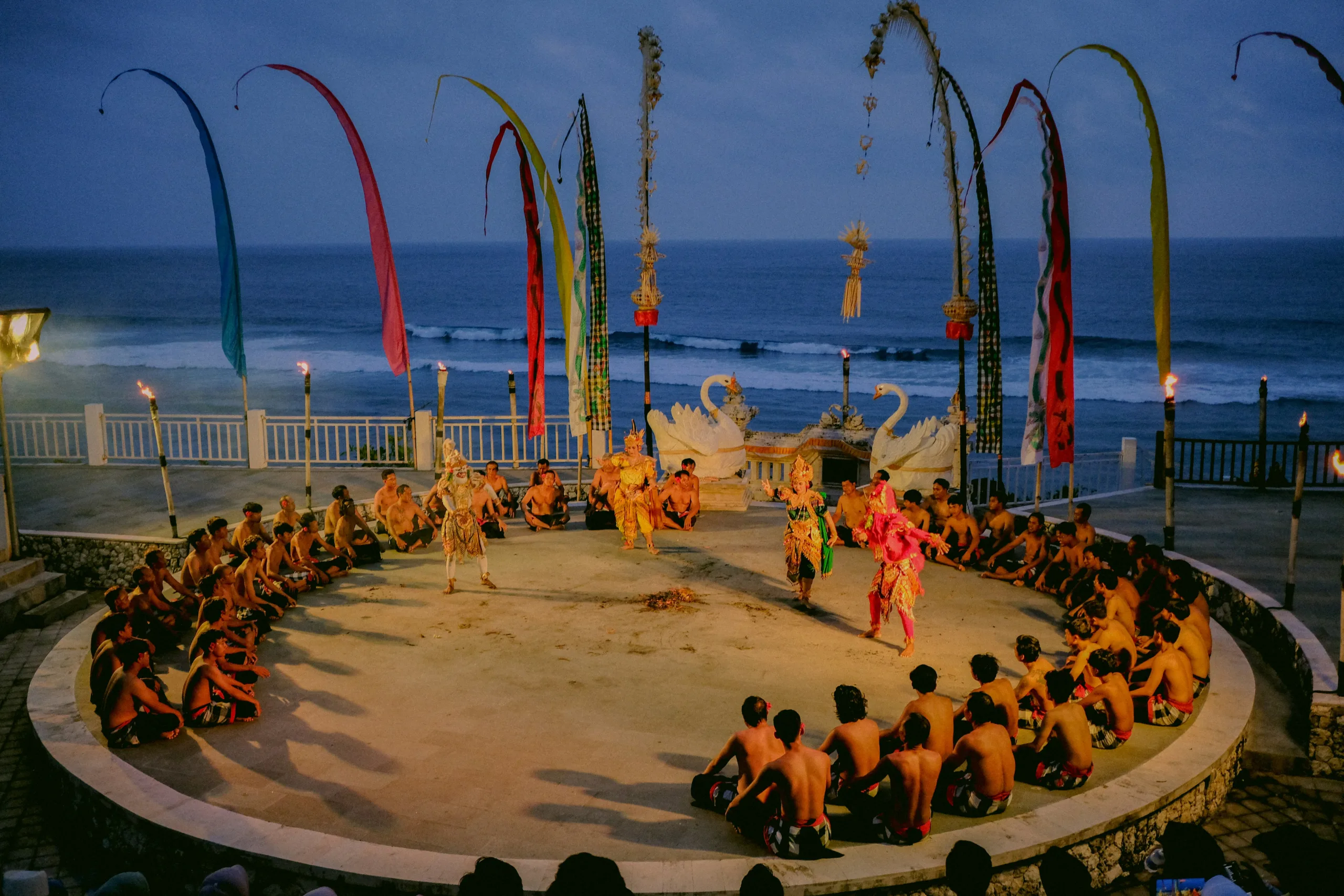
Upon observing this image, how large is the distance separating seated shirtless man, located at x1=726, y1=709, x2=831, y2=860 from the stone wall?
28.0ft

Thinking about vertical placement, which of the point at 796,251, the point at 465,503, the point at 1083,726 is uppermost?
the point at 796,251

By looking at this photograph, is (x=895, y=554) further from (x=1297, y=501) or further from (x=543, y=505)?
(x=543, y=505)

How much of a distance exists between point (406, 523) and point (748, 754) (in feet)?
22.5

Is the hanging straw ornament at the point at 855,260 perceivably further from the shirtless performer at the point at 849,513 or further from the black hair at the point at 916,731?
the black hair at the point at 916,731

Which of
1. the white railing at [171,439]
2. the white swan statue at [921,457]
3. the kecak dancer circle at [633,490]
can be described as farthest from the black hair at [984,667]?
the white railing at [171,439]

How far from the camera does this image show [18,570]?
34.2 feet

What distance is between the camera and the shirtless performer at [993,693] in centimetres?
606

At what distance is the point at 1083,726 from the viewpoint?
6.07 metres

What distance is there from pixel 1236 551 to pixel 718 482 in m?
6.18

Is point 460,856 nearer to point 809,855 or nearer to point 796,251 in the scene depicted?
point 809,855

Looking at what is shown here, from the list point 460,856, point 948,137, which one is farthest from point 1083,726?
point 948,137

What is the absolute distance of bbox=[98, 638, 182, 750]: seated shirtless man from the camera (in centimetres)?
668

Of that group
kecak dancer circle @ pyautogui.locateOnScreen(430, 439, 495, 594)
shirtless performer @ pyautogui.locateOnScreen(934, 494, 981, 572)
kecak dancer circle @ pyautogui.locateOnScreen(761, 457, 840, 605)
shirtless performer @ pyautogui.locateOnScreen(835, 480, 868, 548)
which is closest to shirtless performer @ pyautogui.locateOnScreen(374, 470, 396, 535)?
kecak dancer circle @ pyautogui.locateOnScreen(430, 439, 495, 594)

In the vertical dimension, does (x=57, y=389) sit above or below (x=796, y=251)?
below
